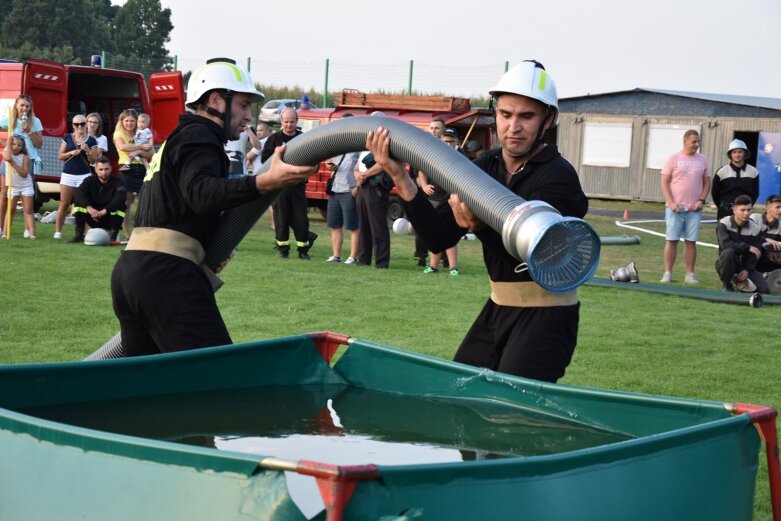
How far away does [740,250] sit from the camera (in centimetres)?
1438

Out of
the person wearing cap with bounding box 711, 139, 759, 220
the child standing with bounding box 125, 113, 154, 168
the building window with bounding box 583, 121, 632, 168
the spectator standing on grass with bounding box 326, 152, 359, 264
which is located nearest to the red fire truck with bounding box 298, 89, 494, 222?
the child standing with bounding box 125, 113, 154, 168

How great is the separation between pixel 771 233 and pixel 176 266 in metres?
11.5

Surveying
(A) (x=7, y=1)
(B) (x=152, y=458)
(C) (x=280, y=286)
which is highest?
(A) (x=7, y=1)

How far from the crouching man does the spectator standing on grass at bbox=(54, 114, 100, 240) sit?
0.27 meters

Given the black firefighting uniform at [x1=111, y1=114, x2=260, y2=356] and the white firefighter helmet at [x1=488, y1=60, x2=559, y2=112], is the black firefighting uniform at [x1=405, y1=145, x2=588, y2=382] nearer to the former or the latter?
the white firefighter helmet at [x1=488, y1=60, x2=559, y2=112]

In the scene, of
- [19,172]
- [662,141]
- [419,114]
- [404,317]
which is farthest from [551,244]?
[662,141]

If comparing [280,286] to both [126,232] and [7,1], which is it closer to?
[126,232]

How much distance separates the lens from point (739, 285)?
14445 millimetres

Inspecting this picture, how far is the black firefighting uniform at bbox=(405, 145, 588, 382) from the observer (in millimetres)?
4734

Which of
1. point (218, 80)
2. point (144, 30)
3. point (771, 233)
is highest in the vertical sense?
point (144, 30)

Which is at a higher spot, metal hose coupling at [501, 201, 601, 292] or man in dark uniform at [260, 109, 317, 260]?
metal hose coupling at [501, 201, 601, 292]

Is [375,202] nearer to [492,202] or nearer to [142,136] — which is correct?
[142,136]

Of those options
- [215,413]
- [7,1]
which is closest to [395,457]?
[215,413]

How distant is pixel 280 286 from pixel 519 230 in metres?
8.83
